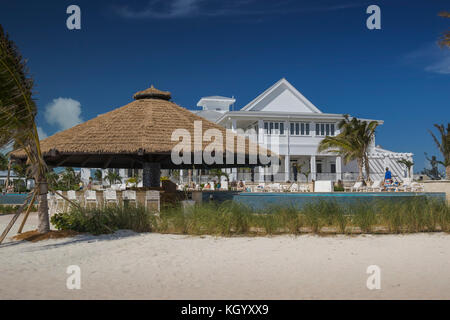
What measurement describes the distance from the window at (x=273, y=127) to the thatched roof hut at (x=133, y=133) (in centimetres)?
1942

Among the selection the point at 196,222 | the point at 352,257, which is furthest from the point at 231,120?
the point at 352,257

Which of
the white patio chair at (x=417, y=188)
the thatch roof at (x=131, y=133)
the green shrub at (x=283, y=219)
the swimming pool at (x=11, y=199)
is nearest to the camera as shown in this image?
the green shrub at (x=283, y=219)

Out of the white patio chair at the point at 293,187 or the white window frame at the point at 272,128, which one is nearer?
the white patio chair at the point at 293,187

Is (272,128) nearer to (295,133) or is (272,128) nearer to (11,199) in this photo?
(295,133)

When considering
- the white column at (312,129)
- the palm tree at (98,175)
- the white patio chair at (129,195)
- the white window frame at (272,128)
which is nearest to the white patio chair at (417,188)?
the white column at (312,129)

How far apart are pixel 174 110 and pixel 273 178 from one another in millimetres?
19873

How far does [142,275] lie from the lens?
620 centimetres

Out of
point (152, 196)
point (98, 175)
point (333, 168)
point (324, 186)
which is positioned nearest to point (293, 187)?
point (324, 186)

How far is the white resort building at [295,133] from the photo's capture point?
34.0 m

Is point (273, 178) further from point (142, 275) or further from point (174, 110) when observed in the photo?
point (142, 275)

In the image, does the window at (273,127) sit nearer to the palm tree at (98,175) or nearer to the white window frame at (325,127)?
the white window frame at (325,127)

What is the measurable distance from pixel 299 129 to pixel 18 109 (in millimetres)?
28461

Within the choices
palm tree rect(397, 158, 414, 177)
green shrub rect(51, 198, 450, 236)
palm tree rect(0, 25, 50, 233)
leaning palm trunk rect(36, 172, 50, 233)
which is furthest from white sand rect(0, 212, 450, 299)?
palm tree rect(397, 158, 414, 177)

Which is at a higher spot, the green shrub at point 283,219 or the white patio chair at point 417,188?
the white patio chair at point 417,188
